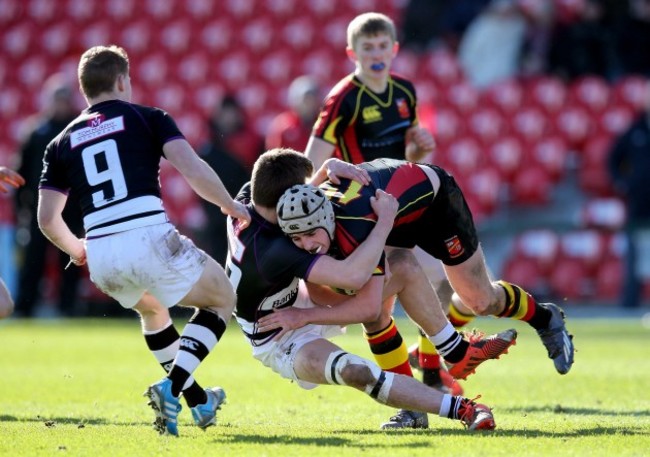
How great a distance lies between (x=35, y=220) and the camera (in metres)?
15.7

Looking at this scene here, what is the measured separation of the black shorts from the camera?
707 cm

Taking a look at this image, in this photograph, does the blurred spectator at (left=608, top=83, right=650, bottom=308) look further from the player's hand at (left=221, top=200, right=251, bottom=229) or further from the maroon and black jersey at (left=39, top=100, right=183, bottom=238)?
the maroon and black jersey at (left=39, top=100, right=183, bottom=238)

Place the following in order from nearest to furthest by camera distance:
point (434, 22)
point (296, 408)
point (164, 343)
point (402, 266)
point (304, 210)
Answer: point (304, 210) → point (402, 266) → point (164, 343) → point (296, 408) → point (434, 22)

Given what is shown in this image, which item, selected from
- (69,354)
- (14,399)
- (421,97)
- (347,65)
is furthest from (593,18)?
(14,399)

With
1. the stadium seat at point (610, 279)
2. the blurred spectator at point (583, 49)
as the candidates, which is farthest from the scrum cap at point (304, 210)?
the blurred spectator at point (583, 49)

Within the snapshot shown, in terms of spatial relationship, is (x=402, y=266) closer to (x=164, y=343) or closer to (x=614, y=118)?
(x=164, y=343)

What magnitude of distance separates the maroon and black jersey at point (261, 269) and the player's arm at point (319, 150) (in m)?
1.54

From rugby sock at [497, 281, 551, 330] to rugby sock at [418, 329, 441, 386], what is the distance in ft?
2.51

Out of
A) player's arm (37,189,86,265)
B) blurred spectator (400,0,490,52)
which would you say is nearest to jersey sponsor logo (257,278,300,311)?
player's arm (37,189,86,265)

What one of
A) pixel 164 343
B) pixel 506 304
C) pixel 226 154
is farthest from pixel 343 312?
pixel 226 154

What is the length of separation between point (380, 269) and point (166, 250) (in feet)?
3.71

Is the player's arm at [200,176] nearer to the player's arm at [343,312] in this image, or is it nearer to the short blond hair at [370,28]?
the player's arm at [343,312]

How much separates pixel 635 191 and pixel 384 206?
10389 millimetres

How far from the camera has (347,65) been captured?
19.9 metres
